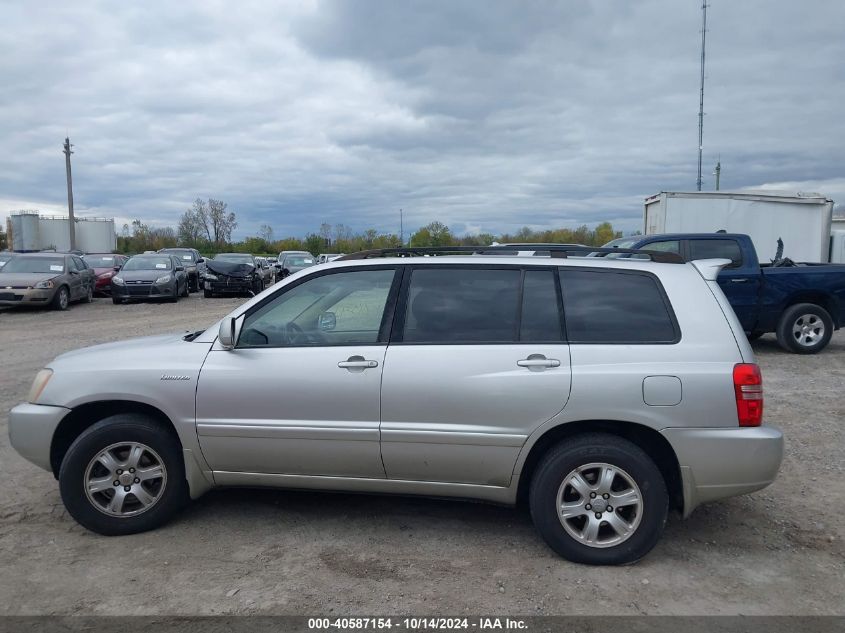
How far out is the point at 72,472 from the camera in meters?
4.04

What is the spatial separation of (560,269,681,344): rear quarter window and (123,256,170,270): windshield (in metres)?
19.1

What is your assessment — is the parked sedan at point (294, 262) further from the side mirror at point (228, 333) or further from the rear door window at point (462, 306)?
the rear door window at point (462, 306)

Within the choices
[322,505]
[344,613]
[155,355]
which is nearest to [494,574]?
[344,613]

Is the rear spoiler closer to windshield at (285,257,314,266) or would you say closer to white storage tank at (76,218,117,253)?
windshield at (285,257,314,266)

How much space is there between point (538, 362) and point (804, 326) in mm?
8538

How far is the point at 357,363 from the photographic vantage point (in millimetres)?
3906

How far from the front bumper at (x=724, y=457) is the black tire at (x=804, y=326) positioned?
7.66m

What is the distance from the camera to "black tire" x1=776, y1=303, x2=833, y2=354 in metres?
10.4

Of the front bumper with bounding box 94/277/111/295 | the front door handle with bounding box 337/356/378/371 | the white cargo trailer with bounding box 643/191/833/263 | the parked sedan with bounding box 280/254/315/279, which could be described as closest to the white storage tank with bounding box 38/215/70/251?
the parked sedan with bounding box 280/254/315/279

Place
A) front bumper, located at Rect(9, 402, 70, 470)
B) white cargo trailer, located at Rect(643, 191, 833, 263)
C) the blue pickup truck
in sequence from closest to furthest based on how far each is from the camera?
front bumper, located at Rect(9, 402, 70, 470)
the blue pickup truck
white cargo trailer, located at Rect(643, 191, 833, 263)

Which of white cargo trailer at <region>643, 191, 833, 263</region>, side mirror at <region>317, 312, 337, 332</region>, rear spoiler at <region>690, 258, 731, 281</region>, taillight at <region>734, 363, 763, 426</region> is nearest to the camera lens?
taillight at <region>734, 363, 763, 426</region>

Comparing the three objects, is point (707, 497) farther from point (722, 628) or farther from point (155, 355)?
point (155, 355)

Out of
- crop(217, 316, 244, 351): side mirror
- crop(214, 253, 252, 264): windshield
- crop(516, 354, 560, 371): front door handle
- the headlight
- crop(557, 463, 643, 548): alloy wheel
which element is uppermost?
crop(214, 253, 252, 264): windshield

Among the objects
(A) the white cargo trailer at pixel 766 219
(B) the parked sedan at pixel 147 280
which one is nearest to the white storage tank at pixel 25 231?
(B) the parked sedan at pixel 147 280
